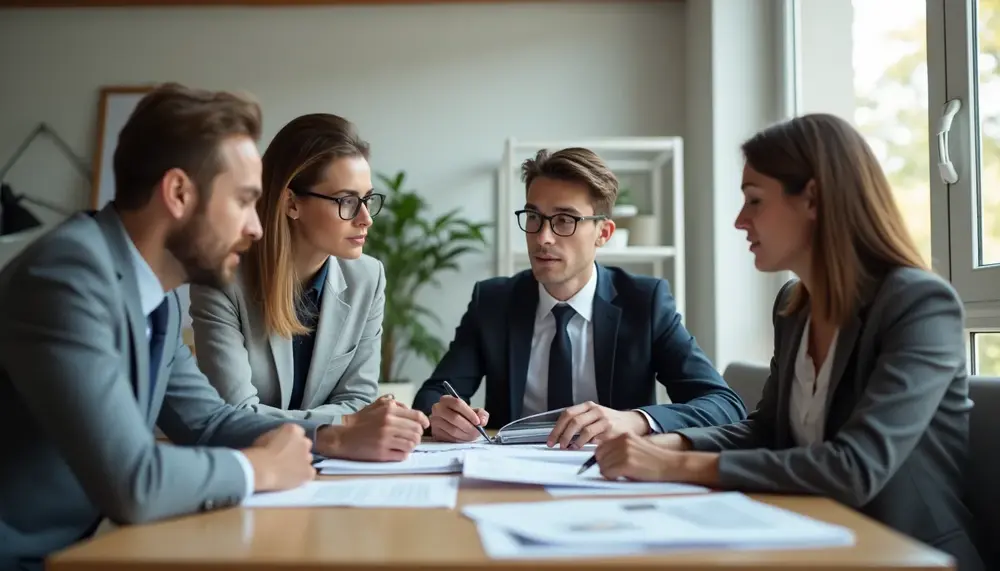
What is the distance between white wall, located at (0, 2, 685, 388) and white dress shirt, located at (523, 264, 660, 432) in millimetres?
2176

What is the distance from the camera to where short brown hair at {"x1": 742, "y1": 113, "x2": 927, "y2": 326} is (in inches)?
56.2

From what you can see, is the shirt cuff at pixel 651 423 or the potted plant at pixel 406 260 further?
the potted plant at pixel 406 260

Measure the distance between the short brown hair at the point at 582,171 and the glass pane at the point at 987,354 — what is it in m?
1.04

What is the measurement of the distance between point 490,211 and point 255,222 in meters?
3.20

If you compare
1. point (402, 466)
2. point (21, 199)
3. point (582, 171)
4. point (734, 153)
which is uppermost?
point (734, 153)

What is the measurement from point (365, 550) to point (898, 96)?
2.44m

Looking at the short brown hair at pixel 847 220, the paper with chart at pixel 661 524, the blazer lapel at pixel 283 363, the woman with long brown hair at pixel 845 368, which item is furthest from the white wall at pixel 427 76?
the paper with chart at pixel 661 524

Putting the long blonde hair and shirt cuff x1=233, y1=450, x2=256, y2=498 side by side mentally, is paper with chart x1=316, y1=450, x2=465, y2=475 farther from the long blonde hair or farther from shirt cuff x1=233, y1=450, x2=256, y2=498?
the long blonde hair

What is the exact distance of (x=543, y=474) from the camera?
130 centimetres

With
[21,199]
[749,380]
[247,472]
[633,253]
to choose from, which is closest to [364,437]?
[247,472]

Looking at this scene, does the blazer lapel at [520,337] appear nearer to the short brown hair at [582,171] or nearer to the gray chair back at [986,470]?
the short brown hair at [582,171]

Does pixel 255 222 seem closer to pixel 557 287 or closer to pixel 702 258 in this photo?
pixel 557 287

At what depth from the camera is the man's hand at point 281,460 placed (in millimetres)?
1188

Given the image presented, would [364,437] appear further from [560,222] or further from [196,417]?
[560,222]
